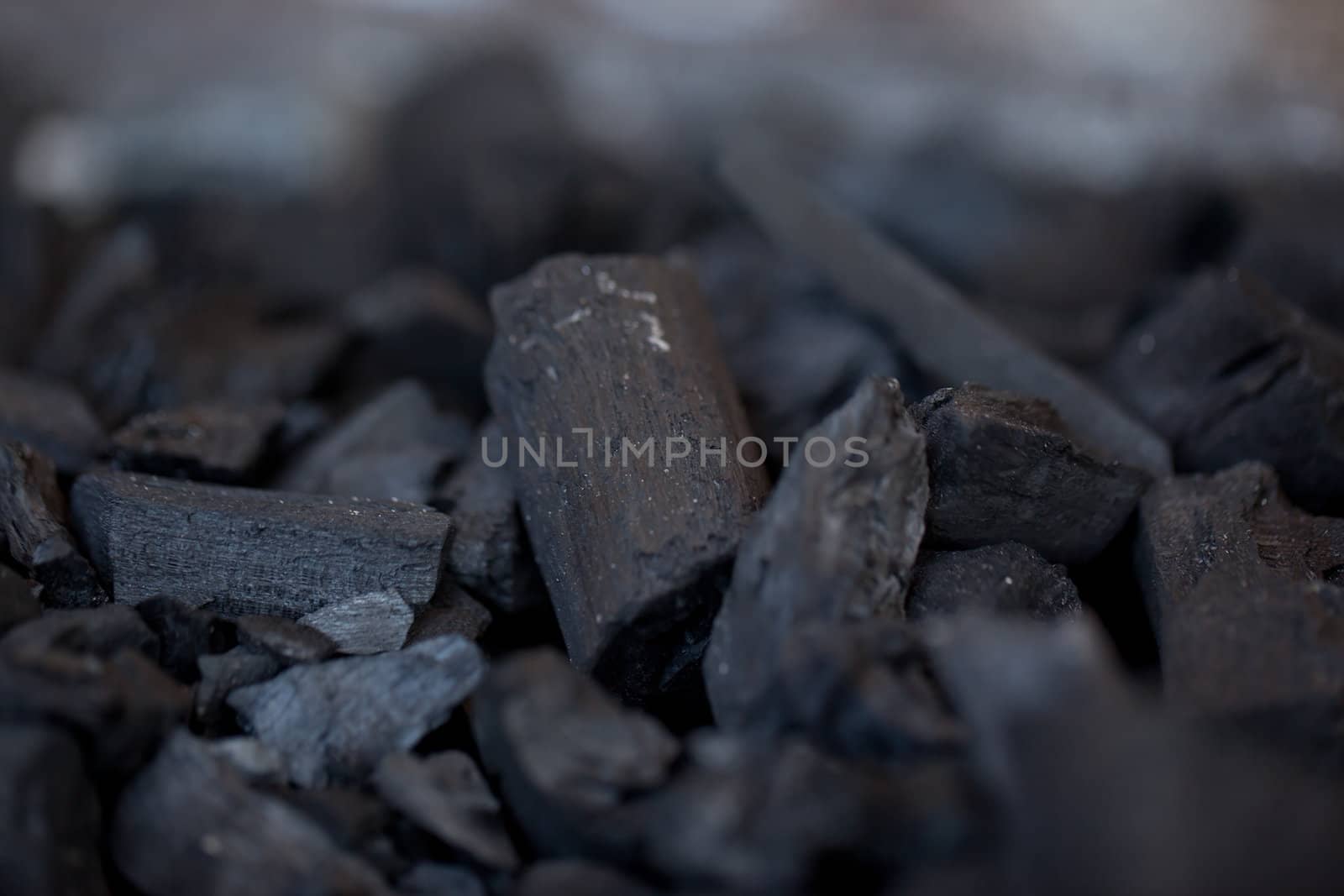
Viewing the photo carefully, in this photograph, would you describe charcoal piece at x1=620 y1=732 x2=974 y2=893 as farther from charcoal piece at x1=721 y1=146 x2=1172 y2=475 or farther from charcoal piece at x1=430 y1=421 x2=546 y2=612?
charcoal piece at x1=721 y1=146 x2=1172 y2=475

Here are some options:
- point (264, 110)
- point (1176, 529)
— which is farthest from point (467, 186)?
point (1176, 529)

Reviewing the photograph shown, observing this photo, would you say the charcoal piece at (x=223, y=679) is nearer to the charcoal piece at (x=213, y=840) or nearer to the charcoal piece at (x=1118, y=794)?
the charcoal piece at (x=213, y=840)

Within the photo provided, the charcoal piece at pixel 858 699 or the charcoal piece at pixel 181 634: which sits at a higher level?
the charcoal piece at pixel 858 699

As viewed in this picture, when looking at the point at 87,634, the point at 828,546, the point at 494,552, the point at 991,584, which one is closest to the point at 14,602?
the point at 87,634

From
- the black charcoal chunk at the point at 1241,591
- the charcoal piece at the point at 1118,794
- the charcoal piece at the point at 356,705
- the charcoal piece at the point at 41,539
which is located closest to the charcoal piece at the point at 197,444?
the charcoal piece at the point at 41,539

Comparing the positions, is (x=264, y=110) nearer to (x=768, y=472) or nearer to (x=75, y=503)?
(x=75, y=503)

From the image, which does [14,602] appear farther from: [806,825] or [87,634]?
[806,825]
